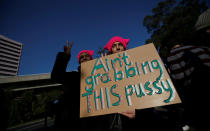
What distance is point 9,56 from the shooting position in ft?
257

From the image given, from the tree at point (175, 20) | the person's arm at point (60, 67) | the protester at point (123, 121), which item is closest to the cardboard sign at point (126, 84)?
the protester at point (123, 121)

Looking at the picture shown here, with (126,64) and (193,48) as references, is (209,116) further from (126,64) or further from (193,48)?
(126,64)

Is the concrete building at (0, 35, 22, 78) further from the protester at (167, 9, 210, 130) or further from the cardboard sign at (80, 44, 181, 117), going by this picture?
the protester at (167, 9, 210, 130)

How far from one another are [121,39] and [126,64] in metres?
0.81

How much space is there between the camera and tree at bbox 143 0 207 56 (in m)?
11.3

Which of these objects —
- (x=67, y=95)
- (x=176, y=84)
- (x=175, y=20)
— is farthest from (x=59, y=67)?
(x=175, y=20)

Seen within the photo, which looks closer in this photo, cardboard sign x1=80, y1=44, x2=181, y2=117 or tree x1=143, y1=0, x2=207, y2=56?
cardboard sign x1=80, y1=44, x2=181, y2=117

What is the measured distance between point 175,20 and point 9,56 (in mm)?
105986

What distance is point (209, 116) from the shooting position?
108 cm

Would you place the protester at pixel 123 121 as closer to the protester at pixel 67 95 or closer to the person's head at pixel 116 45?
the protester at pixel 67 95

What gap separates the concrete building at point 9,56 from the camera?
72812mm

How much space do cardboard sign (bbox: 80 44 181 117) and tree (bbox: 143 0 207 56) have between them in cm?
947

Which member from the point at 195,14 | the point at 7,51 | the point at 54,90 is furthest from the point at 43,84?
the point at 7,51

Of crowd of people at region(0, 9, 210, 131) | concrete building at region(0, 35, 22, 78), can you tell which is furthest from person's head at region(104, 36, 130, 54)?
concrete building at region(0, 35, 22, 78)
